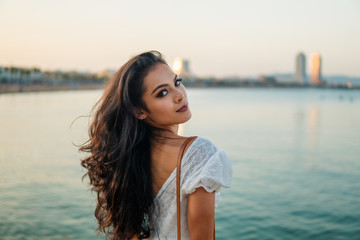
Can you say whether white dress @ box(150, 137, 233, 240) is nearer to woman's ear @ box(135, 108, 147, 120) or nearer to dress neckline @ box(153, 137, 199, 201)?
dress neckline @ box(153, 137, 199, 201)

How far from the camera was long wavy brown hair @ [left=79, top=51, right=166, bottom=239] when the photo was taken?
4.73 feet

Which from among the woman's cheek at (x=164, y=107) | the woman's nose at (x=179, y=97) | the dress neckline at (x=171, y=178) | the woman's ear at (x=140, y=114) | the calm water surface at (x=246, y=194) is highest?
the woman's nose at (x=179, y=97)

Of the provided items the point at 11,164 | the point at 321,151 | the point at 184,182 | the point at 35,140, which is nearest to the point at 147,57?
the point at 184,182

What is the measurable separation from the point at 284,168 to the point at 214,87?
178898 millimetres

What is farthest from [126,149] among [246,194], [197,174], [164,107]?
[246,194]

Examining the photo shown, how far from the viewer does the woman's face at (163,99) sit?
1424 millimetres

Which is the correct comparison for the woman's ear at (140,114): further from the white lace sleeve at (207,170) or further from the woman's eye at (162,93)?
the white lace sleeve at (207,170)

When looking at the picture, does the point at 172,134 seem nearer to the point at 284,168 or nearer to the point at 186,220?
the point at 186,220

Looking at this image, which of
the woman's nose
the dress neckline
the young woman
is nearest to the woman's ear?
the young woman

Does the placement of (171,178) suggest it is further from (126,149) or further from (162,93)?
(162,93)

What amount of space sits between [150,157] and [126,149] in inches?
4.0

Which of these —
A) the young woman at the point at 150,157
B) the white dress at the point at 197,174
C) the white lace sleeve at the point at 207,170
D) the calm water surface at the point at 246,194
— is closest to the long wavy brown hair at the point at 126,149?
the young woman at the point at 150,157

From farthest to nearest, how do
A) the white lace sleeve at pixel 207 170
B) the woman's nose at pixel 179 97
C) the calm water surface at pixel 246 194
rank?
1. the calm water surface at pixel 246 194
2. the woman's nose at pixel 179 97
3. the white lace sleeve at pixel 207 170

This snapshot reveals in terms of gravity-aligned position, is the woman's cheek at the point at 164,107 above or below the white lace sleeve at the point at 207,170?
above
